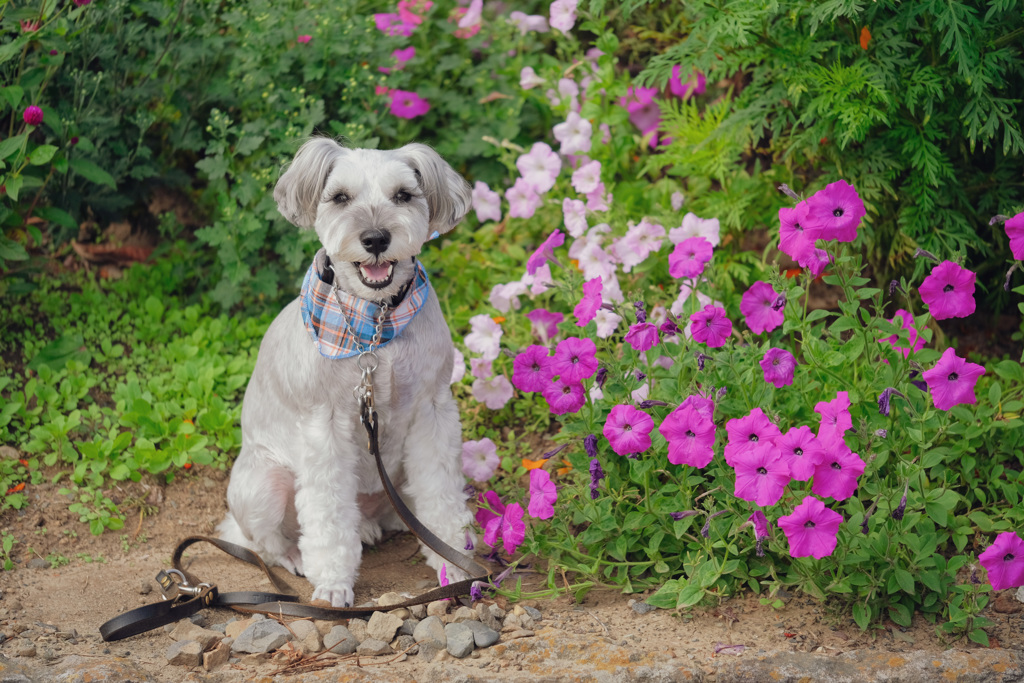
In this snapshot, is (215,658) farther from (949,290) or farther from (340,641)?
(949,290)

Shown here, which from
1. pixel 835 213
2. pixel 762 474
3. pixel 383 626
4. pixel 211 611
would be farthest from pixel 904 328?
pixel 211 611

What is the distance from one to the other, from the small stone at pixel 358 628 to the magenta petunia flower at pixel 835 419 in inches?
70.3

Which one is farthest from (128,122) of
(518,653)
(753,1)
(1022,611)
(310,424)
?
(1022,611)

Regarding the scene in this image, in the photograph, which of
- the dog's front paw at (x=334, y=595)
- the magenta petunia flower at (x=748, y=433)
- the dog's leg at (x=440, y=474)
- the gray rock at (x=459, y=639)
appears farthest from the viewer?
the dog's leg at (x=440, y=474)

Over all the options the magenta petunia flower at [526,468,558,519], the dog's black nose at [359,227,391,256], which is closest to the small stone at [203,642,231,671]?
the magenta petunia flower at [526,468,558,519]

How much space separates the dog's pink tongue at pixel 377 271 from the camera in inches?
128

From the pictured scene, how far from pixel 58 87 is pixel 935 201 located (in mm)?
→ 4691

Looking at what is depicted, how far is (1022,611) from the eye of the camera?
10.2 ft

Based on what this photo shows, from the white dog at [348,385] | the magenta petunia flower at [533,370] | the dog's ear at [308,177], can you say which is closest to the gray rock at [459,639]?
the white dog at [348,385]

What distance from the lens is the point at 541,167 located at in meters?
5.02

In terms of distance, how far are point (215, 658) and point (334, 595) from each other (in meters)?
0.55

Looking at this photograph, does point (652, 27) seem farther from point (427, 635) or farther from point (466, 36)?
point (427, 635)

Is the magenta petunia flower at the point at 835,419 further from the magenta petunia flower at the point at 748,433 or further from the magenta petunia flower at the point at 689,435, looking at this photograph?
the magenta petunia flower at the point at 689,435

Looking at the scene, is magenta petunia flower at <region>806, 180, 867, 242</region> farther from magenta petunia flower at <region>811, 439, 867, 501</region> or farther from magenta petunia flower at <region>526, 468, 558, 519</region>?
magenta petunia flower at <region>526, 468, 558, 519</region>
